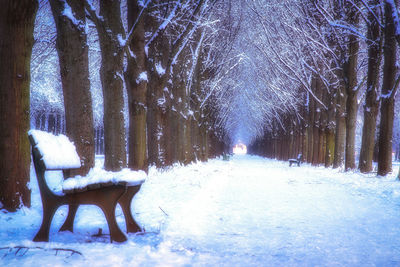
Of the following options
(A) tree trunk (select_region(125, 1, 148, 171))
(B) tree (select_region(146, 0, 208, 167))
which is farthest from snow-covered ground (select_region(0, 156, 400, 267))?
(B) tree (select_region(146, 0, 208, 167))

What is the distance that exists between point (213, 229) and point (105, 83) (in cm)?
479

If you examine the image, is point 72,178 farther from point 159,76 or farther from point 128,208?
point 159,76

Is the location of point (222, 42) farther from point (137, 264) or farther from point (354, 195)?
point (137, 264)

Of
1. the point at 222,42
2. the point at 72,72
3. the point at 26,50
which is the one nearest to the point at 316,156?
the point at 222,42

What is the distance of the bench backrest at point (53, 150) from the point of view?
11.5 feet

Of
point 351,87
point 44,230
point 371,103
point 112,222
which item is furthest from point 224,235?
point 351,87

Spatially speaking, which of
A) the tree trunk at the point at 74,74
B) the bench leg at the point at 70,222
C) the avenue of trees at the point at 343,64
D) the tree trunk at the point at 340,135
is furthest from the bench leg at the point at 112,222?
the tree trunk at the point at 340,135

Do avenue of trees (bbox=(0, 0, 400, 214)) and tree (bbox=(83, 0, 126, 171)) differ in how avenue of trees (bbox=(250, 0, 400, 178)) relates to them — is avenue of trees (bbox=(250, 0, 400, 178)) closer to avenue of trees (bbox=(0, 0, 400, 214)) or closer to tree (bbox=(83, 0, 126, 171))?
avenue of trees (bbox=(0, 0, 400, 214))

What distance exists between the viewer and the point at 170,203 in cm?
645

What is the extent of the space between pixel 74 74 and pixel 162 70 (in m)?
5.56

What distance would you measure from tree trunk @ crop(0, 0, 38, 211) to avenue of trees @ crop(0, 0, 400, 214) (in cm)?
1

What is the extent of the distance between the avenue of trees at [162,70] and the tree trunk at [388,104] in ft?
0.11

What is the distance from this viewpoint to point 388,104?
11.9 metres

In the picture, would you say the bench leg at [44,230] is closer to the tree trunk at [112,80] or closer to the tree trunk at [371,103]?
the tree trunk at [112,80]
